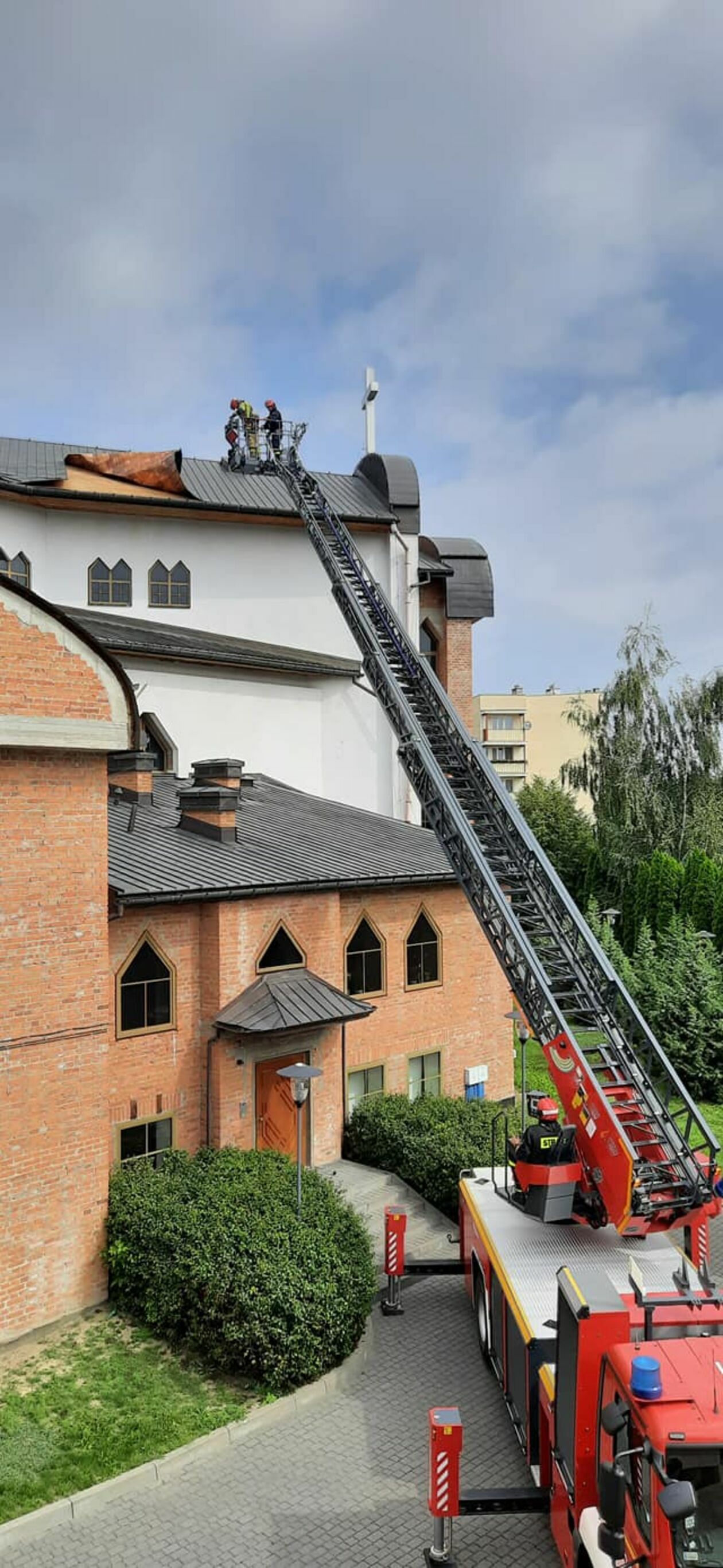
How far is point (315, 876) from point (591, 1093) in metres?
7.95

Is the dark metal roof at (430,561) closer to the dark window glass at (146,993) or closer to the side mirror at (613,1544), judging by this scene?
the dark window glass at (146,993)

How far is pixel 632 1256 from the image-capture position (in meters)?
11.1

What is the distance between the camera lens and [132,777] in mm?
20641

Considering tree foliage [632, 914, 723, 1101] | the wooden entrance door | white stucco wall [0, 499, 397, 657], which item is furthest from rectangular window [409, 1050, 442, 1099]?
white stucco wall [0, 499, 397, 657]

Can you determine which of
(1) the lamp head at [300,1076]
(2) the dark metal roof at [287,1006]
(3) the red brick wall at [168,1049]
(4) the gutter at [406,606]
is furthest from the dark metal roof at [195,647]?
(1) the lamp head at [300,1076]

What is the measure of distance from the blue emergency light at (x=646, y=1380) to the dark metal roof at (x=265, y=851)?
9954 mm

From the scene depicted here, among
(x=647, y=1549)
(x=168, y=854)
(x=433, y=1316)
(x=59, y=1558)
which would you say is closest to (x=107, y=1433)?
(x=59, y=1558)

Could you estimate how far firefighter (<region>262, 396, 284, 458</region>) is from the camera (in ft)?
89.8

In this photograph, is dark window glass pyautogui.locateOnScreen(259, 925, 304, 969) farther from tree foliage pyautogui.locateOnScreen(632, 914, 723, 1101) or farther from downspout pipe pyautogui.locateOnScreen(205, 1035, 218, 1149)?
tree foliage pyautogui.locateOnScreen(632, 914, 723, 1101)

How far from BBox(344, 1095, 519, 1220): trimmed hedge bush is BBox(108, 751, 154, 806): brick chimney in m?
7.04

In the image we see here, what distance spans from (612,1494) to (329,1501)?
4.62 meters

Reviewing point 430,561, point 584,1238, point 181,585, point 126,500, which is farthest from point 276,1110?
point 430,561

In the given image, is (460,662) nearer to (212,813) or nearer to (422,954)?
(422,954)

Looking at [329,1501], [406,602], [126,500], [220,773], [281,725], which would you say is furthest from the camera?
[406,602]
